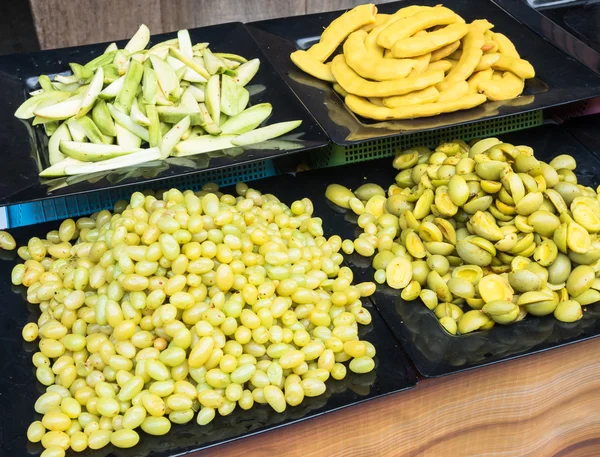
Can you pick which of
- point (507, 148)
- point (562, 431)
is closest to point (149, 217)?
point (507, 148)

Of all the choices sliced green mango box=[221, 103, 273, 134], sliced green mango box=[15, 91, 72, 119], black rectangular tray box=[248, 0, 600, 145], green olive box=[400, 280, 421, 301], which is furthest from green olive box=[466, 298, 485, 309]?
sliced green mango box=[15, 91, 72, 119]

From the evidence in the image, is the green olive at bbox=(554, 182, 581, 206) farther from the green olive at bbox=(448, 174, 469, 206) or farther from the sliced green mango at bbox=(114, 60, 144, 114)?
the sliced green mango at bbox=(114, 60, 144, 114)

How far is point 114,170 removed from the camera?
1.51 meters

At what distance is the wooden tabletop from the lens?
1.25m

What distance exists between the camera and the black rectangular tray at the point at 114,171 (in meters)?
1.46

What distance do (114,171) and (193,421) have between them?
0.61 meters

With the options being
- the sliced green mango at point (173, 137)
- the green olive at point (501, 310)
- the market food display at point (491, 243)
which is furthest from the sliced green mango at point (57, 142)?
the green olive at point (501, 310)

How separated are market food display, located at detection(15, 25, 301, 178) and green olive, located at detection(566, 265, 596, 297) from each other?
73 centimetres

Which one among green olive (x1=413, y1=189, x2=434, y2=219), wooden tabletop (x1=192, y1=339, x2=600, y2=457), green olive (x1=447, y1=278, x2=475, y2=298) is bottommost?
wooden tabletop (x1=192, y1=339, x2=600, y2=457)


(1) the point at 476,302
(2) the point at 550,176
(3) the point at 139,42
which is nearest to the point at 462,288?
(1) the point at 476,302

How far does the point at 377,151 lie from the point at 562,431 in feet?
2.79

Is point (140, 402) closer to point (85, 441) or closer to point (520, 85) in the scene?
point (85, 441)

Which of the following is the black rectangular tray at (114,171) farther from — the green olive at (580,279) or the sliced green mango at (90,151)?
the green olive at (580,279)

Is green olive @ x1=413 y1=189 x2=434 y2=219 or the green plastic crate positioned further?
the green plastic crate
